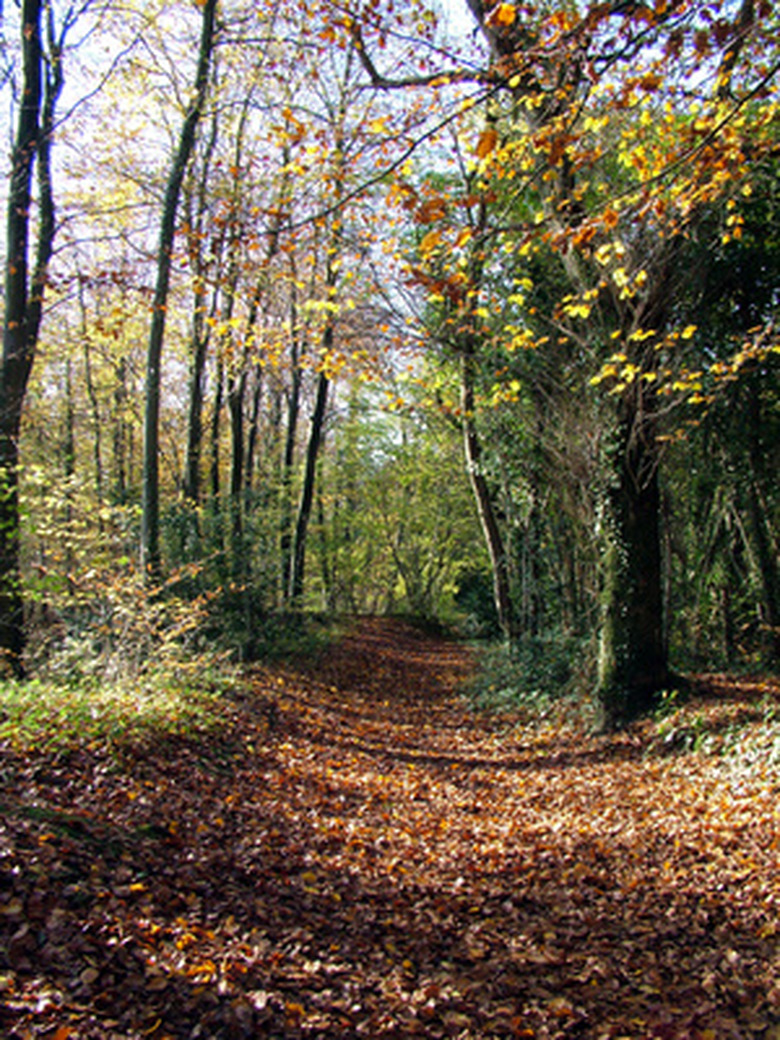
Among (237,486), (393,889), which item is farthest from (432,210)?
(237,486)

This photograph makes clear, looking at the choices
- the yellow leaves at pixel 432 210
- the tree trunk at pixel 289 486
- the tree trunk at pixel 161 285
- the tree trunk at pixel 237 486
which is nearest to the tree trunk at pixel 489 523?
the tree trunk at pixel 289 486

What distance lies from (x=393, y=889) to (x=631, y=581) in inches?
173

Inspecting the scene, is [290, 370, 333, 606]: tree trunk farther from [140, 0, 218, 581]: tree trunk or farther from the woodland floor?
the woodland floor

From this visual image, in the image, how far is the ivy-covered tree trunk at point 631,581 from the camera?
7.43 m

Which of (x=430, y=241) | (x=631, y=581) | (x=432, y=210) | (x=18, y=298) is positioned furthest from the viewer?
(x=18, y=298)

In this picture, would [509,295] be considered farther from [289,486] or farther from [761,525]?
[289,486]

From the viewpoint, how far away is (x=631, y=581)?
744 centimetres

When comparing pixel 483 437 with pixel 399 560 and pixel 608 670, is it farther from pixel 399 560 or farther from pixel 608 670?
pixel 399 560

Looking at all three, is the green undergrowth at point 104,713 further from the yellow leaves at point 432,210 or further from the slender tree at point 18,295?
the yellow leaves at point 432,210

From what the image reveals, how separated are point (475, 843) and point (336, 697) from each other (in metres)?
5.31

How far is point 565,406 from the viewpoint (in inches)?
356

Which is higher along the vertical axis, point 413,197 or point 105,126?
point 105,126

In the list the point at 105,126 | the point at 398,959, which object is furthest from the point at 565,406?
the point at 105,126

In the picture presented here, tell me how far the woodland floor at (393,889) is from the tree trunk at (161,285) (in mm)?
3333
